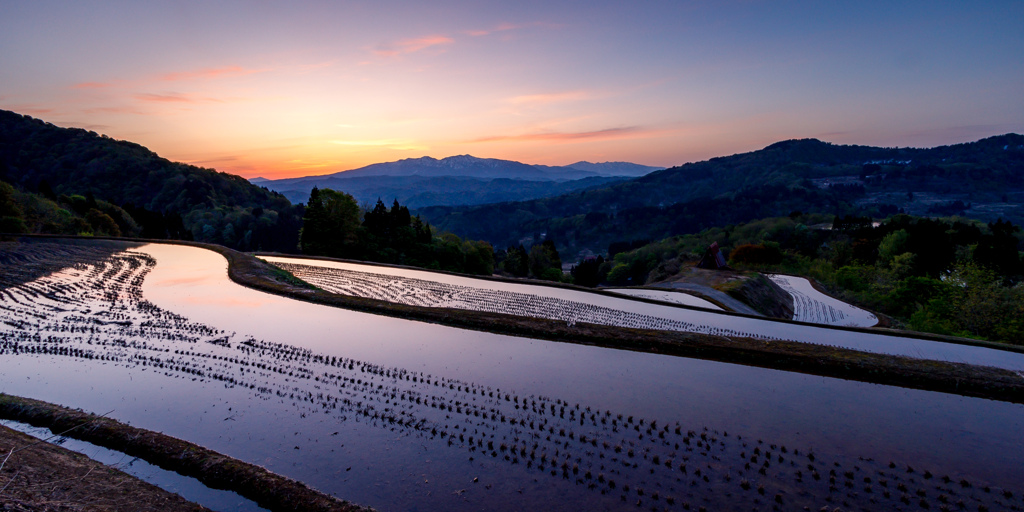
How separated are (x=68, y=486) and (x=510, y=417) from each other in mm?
7458

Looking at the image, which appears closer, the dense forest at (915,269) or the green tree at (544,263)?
the dense forest at (915,269)

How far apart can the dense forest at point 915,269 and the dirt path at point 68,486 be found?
38911mm

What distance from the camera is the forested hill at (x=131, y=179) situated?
103 meters

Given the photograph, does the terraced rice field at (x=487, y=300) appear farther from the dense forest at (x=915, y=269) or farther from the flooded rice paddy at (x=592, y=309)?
the dense forest at (x=915, y=269)

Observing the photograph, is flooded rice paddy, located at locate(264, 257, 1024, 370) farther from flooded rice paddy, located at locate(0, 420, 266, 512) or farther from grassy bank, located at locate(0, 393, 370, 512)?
flooded rice paddy, located at locate(0, 420, 266, 512)

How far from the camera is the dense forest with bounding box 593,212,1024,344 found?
2923 centimetres

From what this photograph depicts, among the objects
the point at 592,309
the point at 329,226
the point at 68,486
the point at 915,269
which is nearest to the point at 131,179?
the point at 329,226

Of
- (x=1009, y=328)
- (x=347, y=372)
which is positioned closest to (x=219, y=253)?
(x=347, y=372)

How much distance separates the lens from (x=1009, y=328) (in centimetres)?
2644

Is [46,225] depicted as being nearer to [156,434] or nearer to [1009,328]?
[156,434]

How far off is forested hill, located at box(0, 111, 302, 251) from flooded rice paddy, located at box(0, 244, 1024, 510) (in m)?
88.1

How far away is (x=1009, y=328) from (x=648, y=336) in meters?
26.1

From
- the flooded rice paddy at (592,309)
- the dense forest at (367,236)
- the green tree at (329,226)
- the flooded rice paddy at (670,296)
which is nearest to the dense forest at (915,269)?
the flooded rice paddy at (670,296)

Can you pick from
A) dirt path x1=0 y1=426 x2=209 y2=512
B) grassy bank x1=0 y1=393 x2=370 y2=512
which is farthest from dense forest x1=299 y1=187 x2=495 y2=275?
dirt path x1=0 y1=426 x2=209 y2=512
